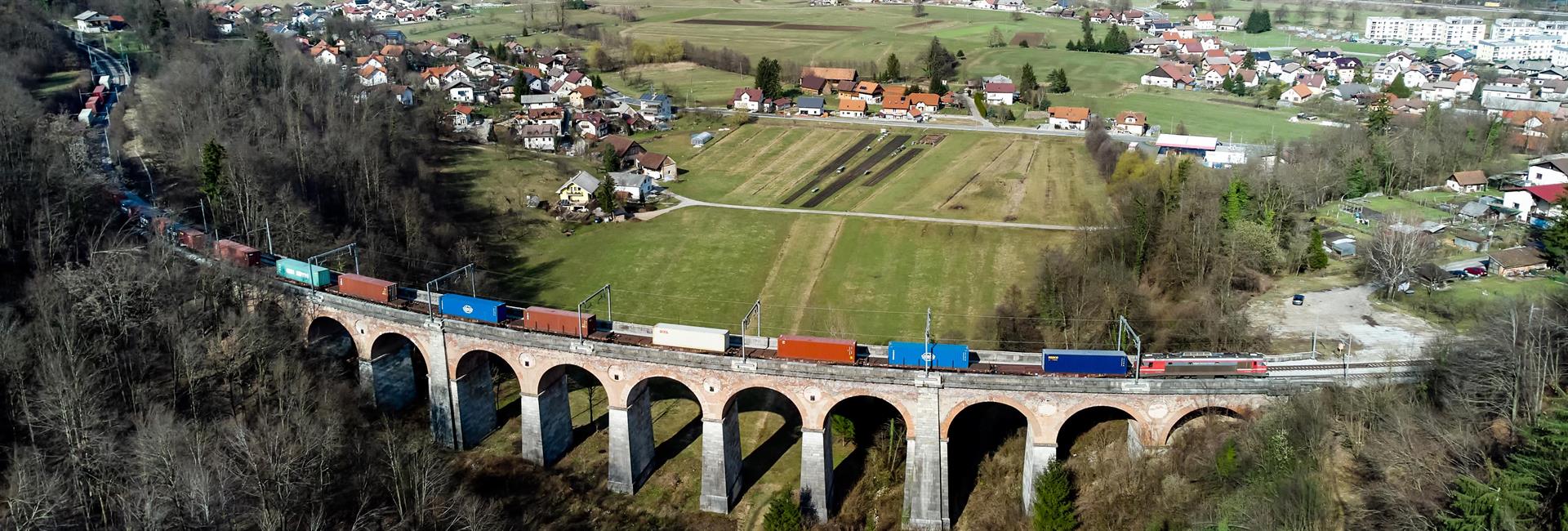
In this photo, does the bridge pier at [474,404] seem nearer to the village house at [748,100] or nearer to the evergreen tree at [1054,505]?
the evergreen tree at [1054,505]

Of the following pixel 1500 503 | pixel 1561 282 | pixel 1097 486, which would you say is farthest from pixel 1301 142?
pixel 1500 503

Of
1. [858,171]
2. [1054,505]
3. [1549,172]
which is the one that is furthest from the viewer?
[858,171]

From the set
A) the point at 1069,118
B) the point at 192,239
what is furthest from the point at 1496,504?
the point at 1069,118

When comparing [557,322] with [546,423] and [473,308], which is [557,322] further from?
[546,423]

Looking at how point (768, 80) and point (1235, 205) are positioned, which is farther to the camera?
point (768, 80)

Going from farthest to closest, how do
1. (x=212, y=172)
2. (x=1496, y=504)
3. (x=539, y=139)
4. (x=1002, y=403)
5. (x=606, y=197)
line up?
(x=539, y=139) < (x=606, y=197) < (x=212, y=172) < (x=1002, y=403) < (x=1496, y=504)

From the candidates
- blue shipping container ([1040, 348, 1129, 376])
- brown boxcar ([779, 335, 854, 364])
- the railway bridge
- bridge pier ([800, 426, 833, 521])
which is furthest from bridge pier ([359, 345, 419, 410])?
blue shipping container ([1040, 348, 1129, 376])
